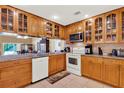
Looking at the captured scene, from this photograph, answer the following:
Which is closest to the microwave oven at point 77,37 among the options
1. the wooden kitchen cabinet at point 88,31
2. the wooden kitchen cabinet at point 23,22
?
the wooden kitchen cabinet at point 88,31

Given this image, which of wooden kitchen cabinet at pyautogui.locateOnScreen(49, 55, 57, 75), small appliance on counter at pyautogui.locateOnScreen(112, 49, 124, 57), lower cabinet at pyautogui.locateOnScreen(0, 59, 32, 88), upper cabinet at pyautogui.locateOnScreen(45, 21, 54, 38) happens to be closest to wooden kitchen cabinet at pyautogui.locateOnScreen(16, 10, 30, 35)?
upper cabinet at pyautogui.locateOnScreen(45, 21, 54, 38)

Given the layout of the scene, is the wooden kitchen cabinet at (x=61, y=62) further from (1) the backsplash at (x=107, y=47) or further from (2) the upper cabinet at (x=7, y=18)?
(2) the upper cabinet at (x=7, y=18)

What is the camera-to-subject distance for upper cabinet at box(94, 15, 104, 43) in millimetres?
2990

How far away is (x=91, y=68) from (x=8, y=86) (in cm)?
238

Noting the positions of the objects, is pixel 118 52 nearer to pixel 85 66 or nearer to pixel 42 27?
pixel 85 66

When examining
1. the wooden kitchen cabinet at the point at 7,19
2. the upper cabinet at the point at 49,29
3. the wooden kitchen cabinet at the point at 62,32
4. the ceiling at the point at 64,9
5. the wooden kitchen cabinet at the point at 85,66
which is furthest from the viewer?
the wooden kitchen cabinet at the point at 62,32

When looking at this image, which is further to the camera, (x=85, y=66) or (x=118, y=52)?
(x=85, y=66)

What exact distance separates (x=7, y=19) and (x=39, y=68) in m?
1.61

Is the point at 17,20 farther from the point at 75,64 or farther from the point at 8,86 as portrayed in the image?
the point at 75,64

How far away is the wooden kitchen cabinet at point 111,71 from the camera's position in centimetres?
233

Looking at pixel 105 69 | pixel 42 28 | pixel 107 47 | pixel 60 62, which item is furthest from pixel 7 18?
pixel 107 47

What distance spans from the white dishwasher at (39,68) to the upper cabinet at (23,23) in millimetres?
902

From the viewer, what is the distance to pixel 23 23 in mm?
2709
